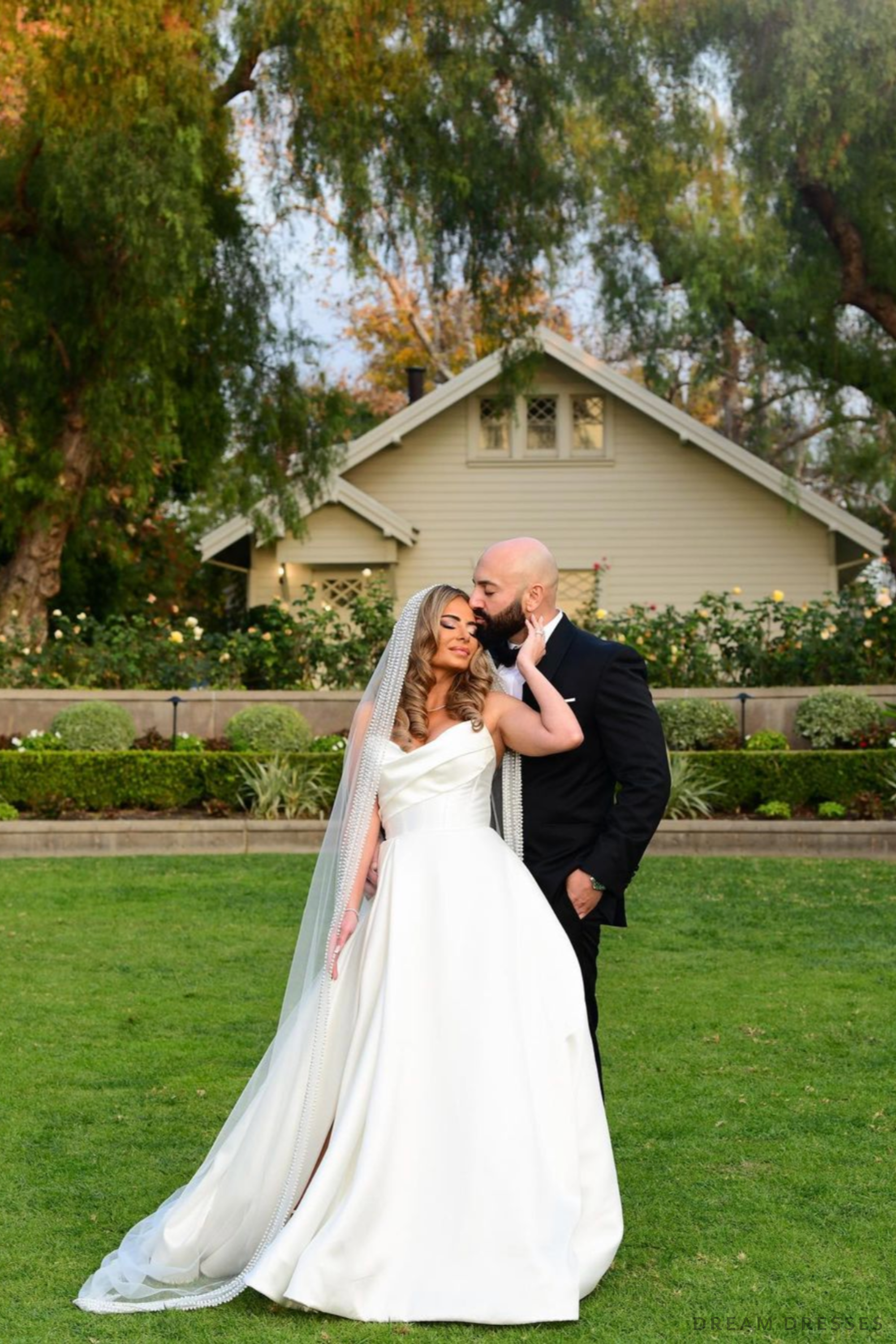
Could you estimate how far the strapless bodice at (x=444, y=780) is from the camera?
15.5 ft

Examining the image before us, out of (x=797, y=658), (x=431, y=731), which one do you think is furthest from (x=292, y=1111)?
(x=797, y=658)

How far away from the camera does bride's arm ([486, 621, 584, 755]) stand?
4.69 m

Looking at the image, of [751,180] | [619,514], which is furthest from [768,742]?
[619,514]

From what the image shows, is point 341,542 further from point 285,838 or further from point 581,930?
point 581,930

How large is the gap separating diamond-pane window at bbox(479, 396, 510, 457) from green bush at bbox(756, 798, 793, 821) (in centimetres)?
1118

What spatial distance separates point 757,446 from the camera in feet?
101

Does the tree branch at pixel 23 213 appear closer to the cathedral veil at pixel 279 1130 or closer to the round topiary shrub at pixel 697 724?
the round topiary shrub at pixel 697 724

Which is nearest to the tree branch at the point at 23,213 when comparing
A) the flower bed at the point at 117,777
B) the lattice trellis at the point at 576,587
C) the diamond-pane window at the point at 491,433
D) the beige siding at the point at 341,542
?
the beige siding at the point at 341,542

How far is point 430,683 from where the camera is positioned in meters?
4.79

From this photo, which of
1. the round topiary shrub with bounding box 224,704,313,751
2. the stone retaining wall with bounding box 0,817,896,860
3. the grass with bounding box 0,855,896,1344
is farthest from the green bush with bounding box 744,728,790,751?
the round topiary shrub with bounding box 224,704,313,751

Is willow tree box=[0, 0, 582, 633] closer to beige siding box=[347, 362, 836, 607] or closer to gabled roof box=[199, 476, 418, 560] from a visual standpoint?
gabled roof box=[199, 476, 418, 560]

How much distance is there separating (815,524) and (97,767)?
13.2m

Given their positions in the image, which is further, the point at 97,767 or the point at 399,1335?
the point at 97,767

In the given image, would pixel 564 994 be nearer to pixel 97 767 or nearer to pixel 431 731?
pixel 431 731
